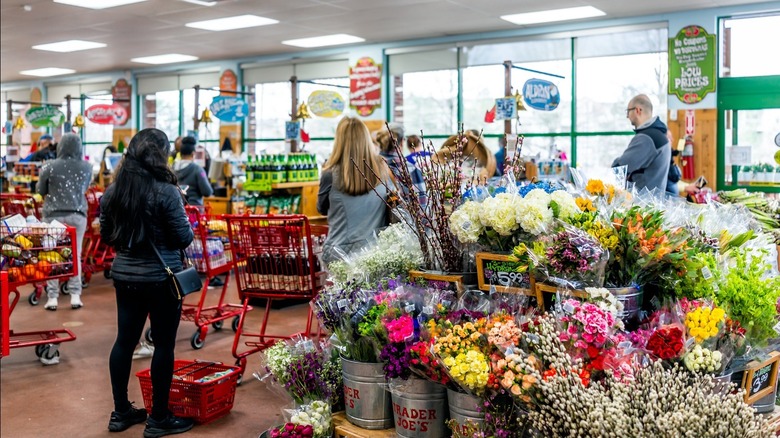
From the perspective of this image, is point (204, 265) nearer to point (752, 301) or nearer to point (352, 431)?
point (352, 431)

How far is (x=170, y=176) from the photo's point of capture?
388 cm

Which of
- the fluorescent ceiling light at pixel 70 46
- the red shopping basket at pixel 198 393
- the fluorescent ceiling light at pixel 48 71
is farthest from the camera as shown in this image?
the fluorescent ceiling light at pixel 48 71

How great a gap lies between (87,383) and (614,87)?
824cm

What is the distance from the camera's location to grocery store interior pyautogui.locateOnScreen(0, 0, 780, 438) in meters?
6.82

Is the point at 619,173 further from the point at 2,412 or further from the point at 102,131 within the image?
the point at 102,131

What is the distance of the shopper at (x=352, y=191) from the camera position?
433 cm

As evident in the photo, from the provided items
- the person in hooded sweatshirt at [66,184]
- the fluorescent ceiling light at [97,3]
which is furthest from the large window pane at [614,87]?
the person in hooded sweatshirt at [66,184]

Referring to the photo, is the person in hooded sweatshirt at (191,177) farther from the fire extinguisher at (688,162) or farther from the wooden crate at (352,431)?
the fire extinguisher at (688,162)

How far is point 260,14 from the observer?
9.80 metres

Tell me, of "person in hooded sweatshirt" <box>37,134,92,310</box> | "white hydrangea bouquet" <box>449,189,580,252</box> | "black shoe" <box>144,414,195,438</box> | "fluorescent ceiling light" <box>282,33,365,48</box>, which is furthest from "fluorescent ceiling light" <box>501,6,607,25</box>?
"white hydrangea bouquet" <box>449,189,580,252</box>

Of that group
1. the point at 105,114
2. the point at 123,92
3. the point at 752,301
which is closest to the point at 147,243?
the point at 752,301

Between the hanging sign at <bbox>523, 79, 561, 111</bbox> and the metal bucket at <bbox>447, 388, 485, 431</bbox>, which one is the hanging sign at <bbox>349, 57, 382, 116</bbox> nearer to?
the hanging sign at <bbox>523, 79, 561, 111</bbox>

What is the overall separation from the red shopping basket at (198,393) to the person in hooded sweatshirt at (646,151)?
117 inches

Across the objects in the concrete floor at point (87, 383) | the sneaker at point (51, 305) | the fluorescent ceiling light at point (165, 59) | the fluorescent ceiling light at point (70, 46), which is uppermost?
the fluorescent ceiling light at point (165, 59)
